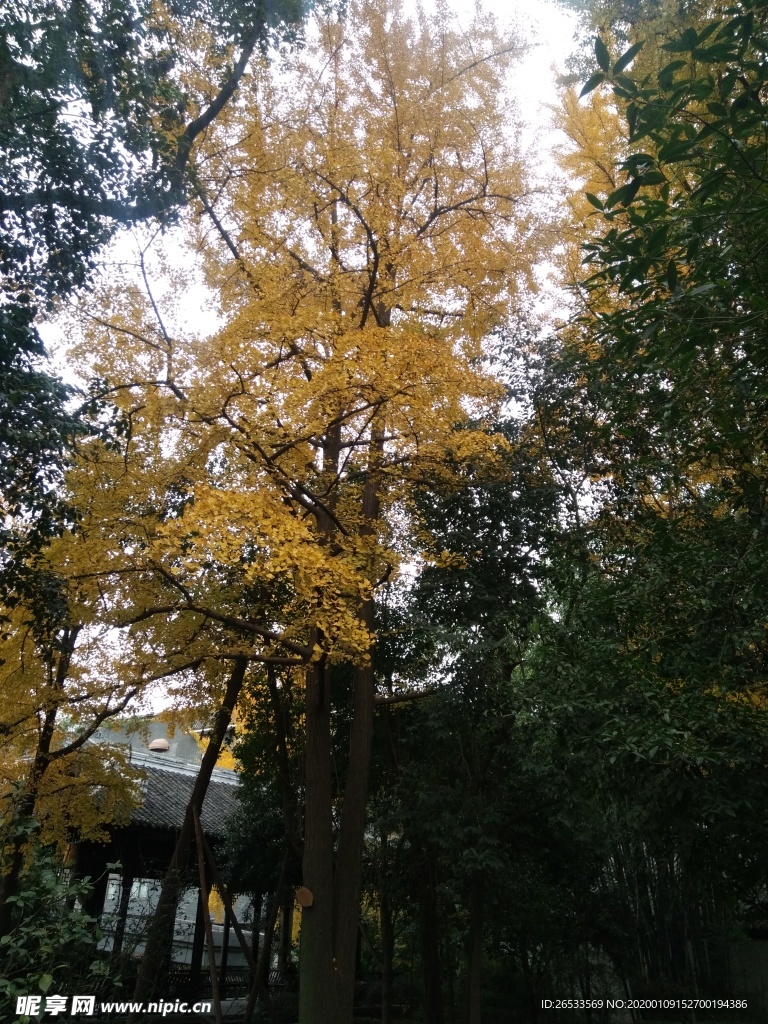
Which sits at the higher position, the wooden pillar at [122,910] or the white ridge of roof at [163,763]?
the white ridge of roof at [163,763]

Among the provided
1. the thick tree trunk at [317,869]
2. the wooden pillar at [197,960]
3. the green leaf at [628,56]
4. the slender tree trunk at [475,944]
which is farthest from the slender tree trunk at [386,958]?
the green leaf at [628,56]

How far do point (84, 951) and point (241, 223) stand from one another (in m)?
4.98

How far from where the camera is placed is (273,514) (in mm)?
4844

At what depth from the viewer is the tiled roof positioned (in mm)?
10859

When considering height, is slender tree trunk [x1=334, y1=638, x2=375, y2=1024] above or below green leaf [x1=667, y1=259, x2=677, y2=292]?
below

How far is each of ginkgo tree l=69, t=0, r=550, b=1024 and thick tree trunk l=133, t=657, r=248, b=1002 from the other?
4.61ft

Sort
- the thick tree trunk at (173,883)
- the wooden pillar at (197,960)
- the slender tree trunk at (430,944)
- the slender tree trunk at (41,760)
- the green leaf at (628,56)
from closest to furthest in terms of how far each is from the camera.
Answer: the green leaf at (628,56)
the slender tree trunk at (41,760)
the thick tree trunk at (173,883)
the slender tree trunk at (430,944)
the wooden pillar at (197,960)

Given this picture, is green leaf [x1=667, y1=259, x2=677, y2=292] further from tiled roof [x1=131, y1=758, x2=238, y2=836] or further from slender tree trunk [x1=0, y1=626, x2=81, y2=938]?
tiled roof [x1=131, y1=758, x2=238, y2=836]

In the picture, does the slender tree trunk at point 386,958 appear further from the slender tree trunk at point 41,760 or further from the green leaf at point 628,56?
the green leaf at point 628,56

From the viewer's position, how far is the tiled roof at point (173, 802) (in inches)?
428

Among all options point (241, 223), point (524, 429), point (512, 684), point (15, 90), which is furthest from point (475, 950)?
point (15, 90)

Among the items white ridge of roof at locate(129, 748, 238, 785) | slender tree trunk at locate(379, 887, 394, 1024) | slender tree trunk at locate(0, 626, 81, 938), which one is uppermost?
white ridge of roof at locate(129, 748, 238, 785)

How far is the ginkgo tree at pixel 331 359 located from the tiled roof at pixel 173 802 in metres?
4.55

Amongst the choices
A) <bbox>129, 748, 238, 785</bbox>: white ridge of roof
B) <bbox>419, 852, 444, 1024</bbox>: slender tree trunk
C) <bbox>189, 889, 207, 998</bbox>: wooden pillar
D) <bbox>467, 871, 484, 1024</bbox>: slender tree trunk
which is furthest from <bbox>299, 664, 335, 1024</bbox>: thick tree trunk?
<bbox>129, 748, 238, 785</bbox>: white ridge of roof
